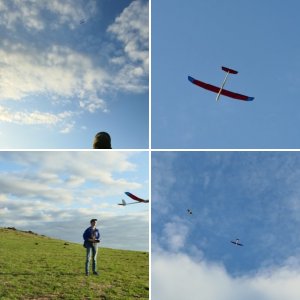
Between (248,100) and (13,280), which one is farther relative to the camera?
(248,100)

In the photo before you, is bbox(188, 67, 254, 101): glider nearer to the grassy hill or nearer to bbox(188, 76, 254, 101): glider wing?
bbox(188, 76, 254, 101): glider wing

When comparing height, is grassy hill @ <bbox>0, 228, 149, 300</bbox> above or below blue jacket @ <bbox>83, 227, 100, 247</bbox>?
below

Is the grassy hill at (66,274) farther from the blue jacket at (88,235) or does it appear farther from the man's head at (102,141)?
the man's head at (102,141)

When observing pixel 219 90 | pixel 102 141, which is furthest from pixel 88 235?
pixel 219 90

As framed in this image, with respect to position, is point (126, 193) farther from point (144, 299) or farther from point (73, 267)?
point (144, 299)

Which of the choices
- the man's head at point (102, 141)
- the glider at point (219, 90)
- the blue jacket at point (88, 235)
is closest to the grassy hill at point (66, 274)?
the blue jacket at point (88, 235)

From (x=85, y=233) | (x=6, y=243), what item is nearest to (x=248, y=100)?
(x=85, y=233)

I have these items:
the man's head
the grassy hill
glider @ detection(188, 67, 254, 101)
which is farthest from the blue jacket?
glider @ detection(188, 67, 254, 101)
